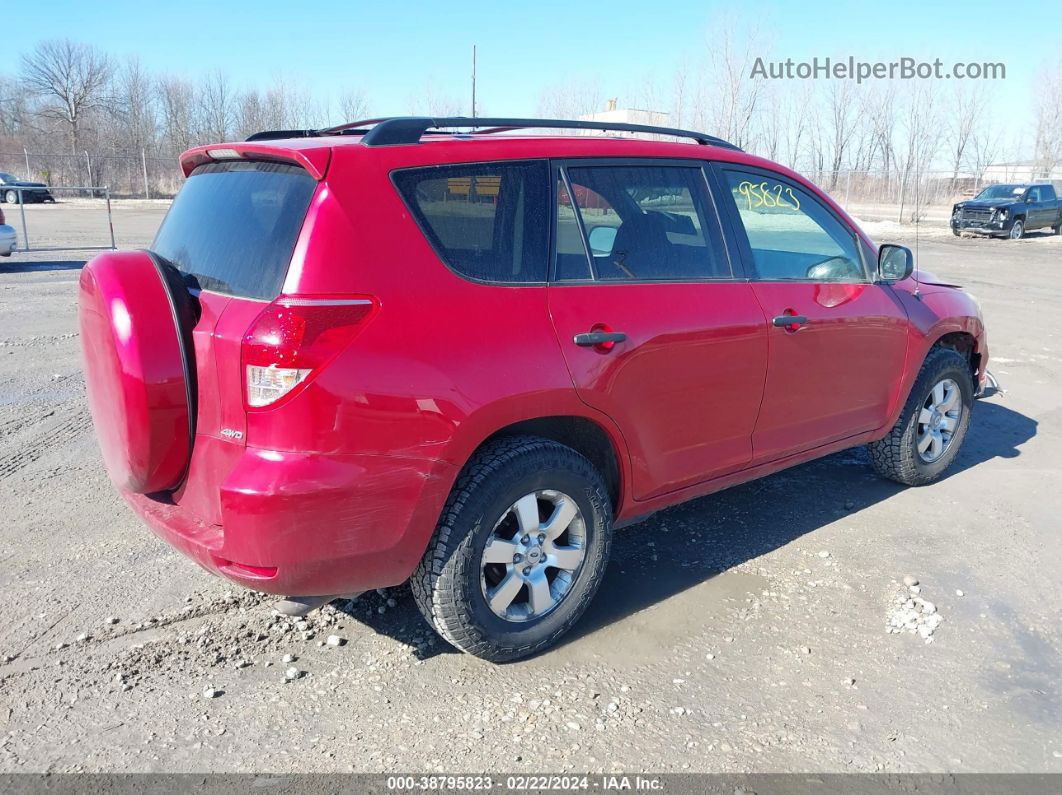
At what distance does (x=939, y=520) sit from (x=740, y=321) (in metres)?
1.91

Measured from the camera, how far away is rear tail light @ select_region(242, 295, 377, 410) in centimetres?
254

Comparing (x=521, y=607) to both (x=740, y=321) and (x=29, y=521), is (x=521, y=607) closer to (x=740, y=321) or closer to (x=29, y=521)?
(x=740, y=321)

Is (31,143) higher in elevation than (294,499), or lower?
higher

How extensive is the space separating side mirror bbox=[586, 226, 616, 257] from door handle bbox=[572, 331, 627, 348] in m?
0.36

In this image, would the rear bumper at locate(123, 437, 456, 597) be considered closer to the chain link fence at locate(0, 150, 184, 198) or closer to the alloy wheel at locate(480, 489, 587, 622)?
the alloy wheel at locate(480, 489, 587, 622)

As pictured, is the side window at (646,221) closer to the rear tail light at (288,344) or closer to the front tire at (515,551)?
the front tire at (515,551)

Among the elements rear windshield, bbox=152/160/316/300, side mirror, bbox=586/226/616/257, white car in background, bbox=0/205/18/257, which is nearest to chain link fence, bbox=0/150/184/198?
white car in background, bbox=0/205/18/257

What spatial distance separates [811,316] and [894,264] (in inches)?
33.3

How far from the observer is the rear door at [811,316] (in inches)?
155

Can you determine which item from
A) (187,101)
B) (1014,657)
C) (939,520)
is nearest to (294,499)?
(1014,657)

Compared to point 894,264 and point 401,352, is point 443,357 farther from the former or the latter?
point 894,264

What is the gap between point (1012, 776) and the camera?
2.64 meters

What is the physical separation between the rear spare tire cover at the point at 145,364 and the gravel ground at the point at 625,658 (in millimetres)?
808

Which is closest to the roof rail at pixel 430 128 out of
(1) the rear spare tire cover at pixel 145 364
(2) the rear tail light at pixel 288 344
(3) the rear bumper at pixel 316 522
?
(2) the rear tail light at pixel 288 344
